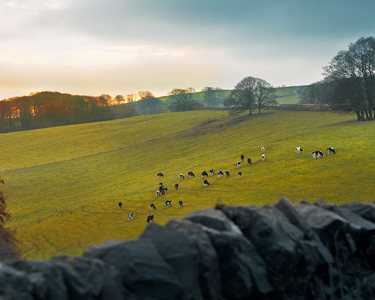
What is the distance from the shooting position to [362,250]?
638 cm

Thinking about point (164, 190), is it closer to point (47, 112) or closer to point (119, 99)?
point (47, 112)

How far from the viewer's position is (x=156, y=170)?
55.6 meters

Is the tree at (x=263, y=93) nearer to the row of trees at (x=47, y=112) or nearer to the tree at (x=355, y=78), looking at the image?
the tree at (x=355, y=78)

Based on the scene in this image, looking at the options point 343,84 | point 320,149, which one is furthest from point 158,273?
point 343,84

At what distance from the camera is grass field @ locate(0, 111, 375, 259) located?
32.0m

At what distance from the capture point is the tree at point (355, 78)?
2371 inches

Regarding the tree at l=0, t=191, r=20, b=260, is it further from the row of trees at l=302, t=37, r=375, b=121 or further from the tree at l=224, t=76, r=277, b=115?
the tree at l=224, t=76, r=277, b=115

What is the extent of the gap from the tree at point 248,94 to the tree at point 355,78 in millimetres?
20994

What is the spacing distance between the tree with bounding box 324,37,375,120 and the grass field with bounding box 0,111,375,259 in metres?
3.90

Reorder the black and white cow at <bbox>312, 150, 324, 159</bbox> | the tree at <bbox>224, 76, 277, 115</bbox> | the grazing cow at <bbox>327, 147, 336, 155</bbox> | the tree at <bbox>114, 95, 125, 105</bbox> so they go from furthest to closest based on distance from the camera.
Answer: the tree at <bbox>114, 95, 125, 105</bbox> → the tree at <bbox>224, 76, 277, 115</bbox> → the grazing cow at <bbox>327, 147, 336, 155</bbox> → the black and white cow at <bbox>312, 150, 324, 159</bbox>

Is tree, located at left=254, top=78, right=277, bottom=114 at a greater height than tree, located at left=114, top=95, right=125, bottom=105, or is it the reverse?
tree, located at left=114, top=95, right=125, bottom=105

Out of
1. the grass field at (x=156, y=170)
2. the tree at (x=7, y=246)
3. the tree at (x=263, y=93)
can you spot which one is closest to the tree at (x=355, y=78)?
the grass field at (x=156, y=170)

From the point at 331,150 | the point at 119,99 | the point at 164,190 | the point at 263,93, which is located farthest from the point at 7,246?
the point at 119,99

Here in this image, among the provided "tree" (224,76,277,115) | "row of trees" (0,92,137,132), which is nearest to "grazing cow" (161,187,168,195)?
"tree" (224,76,277,115)
